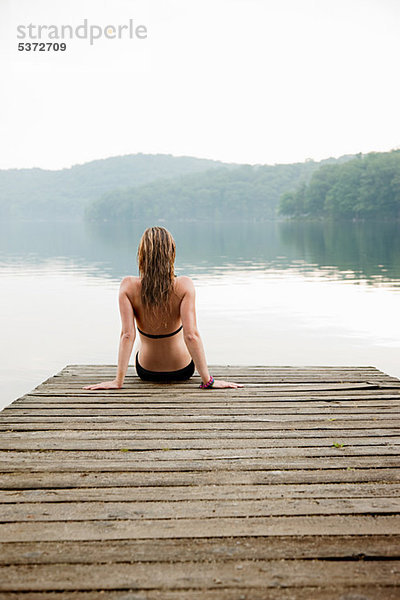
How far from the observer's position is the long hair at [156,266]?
4.72 metres

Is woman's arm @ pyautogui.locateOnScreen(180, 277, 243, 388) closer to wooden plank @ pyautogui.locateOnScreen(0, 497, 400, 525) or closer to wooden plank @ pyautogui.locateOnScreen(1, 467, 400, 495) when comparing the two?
wooden plank @ pyautogui.locateOnScreen(1, 467, 400, 495)

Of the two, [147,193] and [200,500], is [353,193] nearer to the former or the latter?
[147,193]

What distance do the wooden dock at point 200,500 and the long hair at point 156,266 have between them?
0.85m

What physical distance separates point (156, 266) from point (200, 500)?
2401 millimetres

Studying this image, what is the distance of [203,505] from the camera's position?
2.62m

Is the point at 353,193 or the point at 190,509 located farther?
the point at 353,193

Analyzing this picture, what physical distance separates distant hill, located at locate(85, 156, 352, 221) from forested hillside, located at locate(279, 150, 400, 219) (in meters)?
30.9

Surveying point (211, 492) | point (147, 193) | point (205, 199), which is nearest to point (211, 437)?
point (211, 492)

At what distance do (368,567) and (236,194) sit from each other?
492 ft

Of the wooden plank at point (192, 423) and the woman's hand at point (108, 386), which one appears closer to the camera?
the wooden plank at point (192, 423)

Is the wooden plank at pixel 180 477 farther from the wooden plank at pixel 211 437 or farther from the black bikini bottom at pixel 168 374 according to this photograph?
the black bikini bottom at pixel 168 374

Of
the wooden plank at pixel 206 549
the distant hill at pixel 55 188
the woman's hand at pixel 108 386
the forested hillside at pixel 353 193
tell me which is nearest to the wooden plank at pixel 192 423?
the woman's hand at pixel 108 386

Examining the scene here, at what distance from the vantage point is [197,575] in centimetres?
206

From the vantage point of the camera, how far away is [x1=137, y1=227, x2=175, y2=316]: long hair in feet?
15.5
